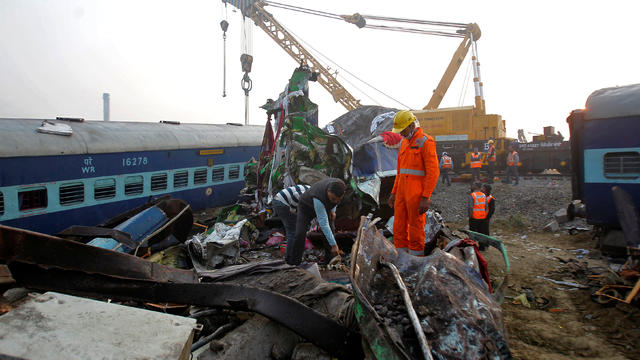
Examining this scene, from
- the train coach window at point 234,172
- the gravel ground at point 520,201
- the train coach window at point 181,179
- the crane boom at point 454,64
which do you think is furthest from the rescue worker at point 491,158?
the train coach window at point 181,179

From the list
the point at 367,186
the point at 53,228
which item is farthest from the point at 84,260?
the point at 53,228

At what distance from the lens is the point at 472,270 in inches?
101

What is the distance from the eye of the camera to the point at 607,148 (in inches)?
219

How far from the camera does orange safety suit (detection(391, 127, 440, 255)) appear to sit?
403 centimetres

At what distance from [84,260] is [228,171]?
313 inches

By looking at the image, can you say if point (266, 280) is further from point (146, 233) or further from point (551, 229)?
point (551, 229)

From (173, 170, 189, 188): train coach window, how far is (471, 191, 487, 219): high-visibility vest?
22.5 ft

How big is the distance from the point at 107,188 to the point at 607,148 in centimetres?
930

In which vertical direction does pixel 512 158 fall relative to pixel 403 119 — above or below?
below

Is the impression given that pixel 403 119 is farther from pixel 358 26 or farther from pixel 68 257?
pixel 358 26

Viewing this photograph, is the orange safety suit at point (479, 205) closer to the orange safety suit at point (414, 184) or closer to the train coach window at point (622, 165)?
the train coach window at point (622, 165)

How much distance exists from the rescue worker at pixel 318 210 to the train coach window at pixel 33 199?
16.0ft

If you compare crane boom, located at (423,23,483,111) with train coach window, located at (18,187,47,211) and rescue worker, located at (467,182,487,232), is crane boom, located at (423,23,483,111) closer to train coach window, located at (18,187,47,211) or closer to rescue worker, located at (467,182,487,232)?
rescue worker, located at (467,182,487,232)

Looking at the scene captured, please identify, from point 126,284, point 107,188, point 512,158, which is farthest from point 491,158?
point 126,284
